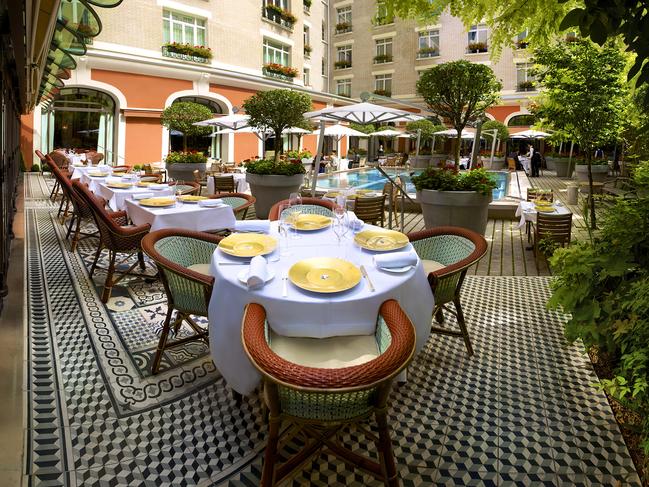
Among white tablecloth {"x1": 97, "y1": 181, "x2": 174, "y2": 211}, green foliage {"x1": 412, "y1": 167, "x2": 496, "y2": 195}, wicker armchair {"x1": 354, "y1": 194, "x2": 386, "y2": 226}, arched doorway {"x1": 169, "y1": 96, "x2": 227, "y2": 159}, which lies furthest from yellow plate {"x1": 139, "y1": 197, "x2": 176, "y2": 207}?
arched doorway {"x1": 169, "y1": 96, "x2": 227, "y2": 159}

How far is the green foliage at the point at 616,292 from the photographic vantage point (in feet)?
6.72

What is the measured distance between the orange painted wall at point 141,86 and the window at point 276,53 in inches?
224

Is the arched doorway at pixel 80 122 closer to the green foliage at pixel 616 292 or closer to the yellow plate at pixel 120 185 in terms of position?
the yellow plate at pixel 120 185

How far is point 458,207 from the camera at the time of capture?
611 cm

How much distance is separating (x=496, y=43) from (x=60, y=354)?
4.37 meters

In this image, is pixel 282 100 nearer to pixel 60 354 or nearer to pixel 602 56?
pixel 602 56

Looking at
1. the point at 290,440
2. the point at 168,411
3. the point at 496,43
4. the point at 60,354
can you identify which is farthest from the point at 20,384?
the point at 496,43

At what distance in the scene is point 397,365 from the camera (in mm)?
1687

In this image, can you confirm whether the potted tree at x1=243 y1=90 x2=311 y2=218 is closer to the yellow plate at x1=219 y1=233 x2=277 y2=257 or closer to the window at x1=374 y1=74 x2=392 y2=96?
the yellow plate at x1=219 y1=233 x2=277 y2=257

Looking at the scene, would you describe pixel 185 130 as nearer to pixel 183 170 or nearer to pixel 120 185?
pixel 183 170

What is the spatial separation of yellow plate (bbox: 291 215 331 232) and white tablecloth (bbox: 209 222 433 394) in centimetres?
62

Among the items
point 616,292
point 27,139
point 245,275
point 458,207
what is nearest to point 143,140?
point 27,139

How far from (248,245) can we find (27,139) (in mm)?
17103

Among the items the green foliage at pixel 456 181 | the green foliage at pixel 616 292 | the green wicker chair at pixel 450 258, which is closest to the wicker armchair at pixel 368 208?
the green foliage at pixel 456 181
